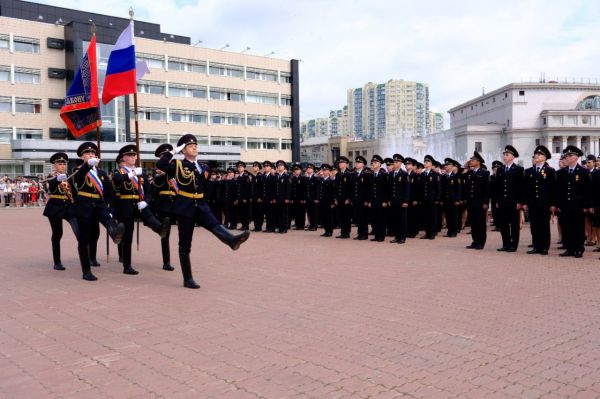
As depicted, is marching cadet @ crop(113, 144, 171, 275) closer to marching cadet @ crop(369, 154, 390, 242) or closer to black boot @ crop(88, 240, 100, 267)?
black boot @ crop(88, 240, 100, 267)

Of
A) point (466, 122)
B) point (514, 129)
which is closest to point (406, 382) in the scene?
point (514, 129)

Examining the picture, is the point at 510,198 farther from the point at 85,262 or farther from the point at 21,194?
the point at 21,194

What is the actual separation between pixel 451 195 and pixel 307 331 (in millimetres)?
9970

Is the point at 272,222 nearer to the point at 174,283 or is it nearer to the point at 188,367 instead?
the point at 174,283

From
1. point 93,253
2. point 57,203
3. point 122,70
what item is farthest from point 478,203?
point 57,203

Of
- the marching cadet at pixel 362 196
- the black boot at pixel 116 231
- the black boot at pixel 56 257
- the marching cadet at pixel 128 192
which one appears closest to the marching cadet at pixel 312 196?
the marching cadet at pixel 362 196

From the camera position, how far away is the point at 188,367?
4738 millimetres

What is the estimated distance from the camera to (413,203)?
49.5 feet

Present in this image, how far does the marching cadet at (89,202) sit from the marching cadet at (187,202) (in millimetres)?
1135

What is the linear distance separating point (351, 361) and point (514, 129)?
9542cm

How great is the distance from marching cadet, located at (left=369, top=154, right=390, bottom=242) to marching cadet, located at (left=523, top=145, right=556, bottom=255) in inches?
145

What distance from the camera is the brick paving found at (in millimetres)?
4371

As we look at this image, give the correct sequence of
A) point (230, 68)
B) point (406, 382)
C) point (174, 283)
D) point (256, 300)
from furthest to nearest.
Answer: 1. point (230, 68)
2. point (174, 283)
3. point (256, 300)
4. point (406, 382)

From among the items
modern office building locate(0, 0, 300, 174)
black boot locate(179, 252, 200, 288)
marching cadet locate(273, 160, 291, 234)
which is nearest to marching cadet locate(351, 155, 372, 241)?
marching cadet locate(273, 160, 291, 234)
